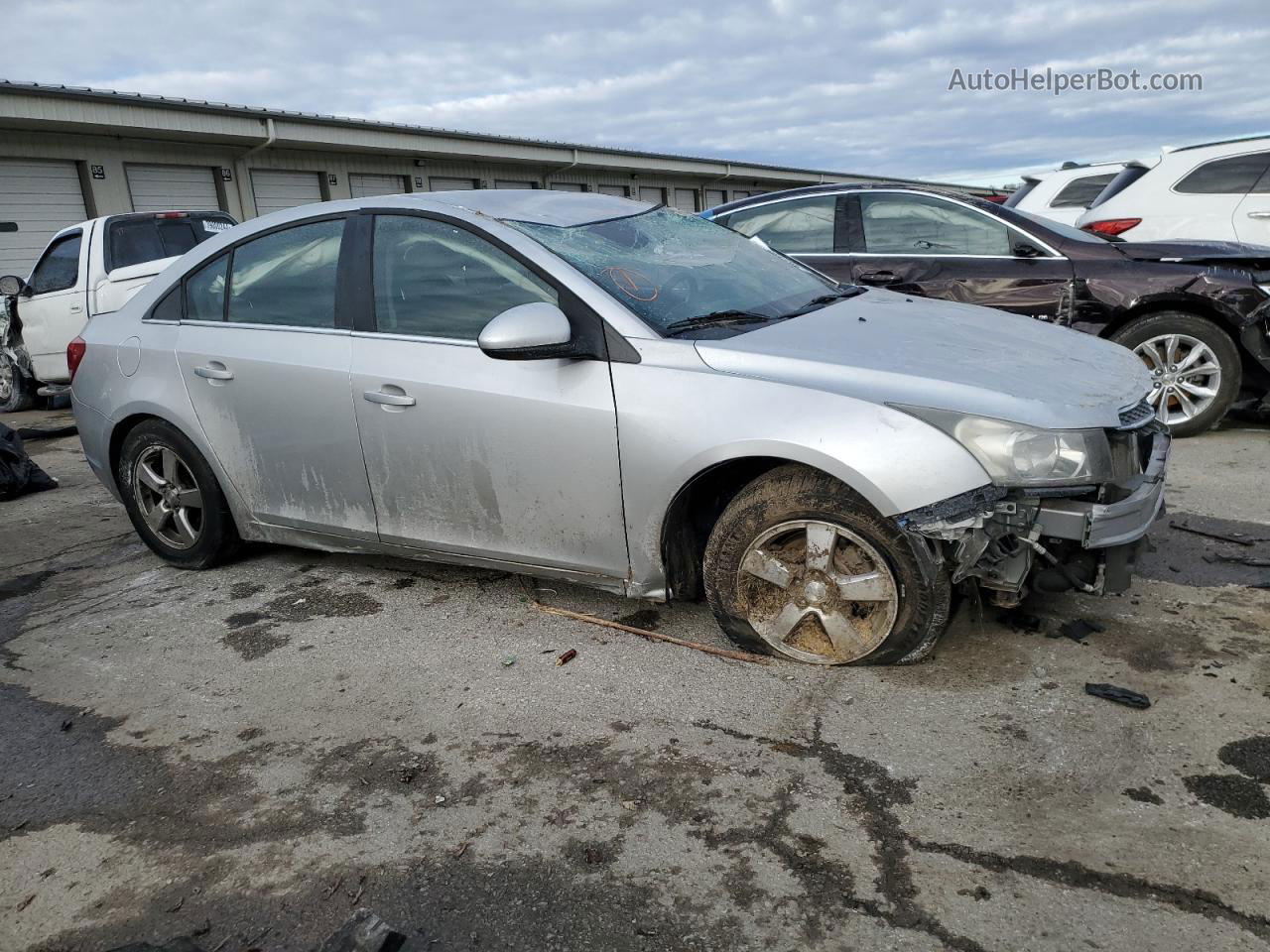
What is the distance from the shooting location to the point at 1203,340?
6.27 meters

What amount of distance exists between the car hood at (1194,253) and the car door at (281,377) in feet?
17.1

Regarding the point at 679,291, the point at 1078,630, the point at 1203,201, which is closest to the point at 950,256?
the point at 1203,201

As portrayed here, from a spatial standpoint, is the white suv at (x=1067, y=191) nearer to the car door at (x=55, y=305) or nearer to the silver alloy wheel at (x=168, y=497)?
the silver alloy wheel at (x=168, y=497)

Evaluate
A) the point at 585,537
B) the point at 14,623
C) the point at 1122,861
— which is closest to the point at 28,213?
the point at 14,623

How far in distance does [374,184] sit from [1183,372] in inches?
709

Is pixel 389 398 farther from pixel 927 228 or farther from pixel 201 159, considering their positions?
pixel 201 159

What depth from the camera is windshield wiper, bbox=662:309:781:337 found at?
11.2 ft

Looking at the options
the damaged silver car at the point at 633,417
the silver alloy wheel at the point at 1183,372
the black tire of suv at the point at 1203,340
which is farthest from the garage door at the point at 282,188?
the silver alloy wheel at the point at 1183,372

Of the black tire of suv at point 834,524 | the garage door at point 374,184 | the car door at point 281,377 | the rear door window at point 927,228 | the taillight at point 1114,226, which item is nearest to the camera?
the black tire of suv at point 834,524

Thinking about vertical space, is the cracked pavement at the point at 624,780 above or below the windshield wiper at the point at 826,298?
below

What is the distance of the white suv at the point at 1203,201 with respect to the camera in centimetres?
748

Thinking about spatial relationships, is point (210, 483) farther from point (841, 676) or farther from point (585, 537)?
point (841, 676)

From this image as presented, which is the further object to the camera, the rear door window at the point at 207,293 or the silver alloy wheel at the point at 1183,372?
the silver alloy wheel at the point at 1183,372

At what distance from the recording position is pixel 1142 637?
134 inches
